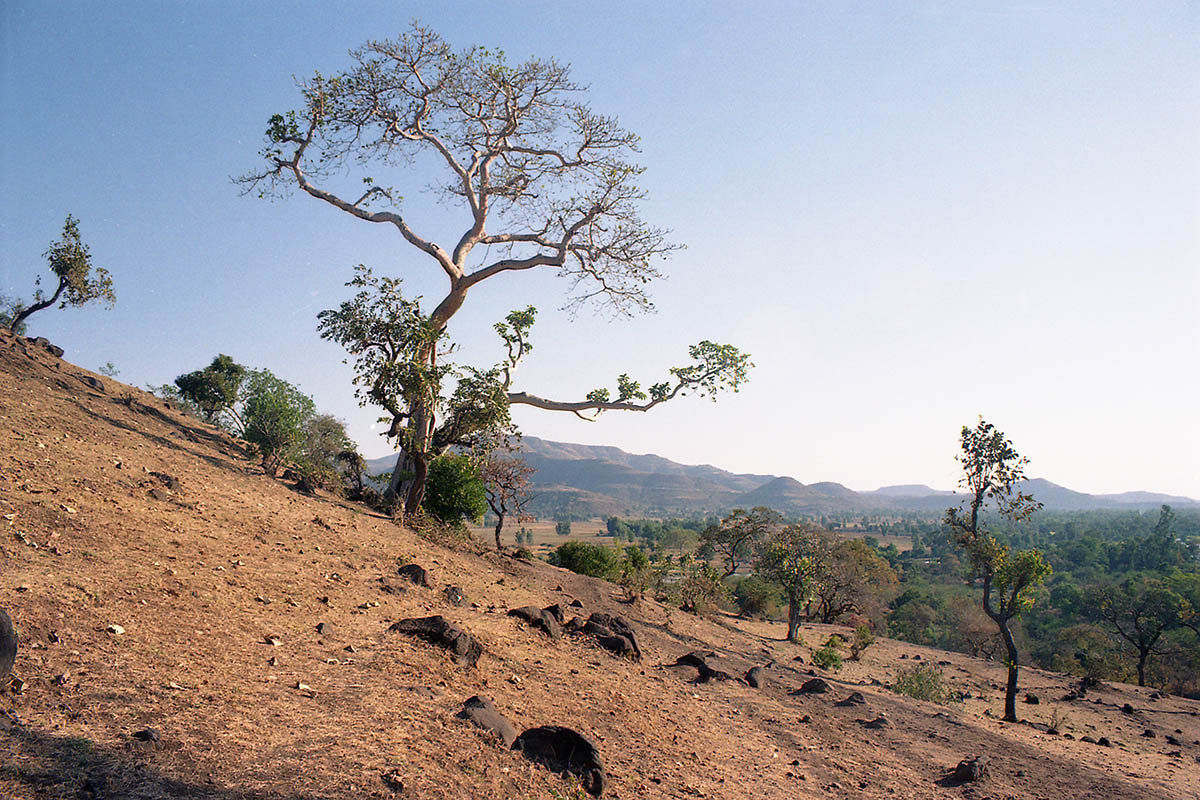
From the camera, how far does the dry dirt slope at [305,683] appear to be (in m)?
3.97

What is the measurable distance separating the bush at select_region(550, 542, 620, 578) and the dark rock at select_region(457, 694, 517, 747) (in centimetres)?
1442

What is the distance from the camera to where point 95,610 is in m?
5.26

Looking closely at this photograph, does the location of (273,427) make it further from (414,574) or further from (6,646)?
(6,646)

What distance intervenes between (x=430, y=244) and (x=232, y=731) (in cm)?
1496

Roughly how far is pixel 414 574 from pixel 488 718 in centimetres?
521

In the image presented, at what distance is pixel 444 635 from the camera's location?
709cm

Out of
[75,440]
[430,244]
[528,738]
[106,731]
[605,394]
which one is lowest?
[528,738]

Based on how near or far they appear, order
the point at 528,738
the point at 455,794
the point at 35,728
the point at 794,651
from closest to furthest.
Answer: the point at 35,728
the point at 455,794
the point at 528,738
the point at 794,651

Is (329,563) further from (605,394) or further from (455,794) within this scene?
(605,394)

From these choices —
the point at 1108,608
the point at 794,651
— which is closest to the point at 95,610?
the point at 794,651

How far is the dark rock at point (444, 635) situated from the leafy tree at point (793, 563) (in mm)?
18795

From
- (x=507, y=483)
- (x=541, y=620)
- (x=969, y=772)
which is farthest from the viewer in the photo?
(x=507, y=483)

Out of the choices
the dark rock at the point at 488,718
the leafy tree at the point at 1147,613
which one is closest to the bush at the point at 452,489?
the dark rock at the point at 488,718

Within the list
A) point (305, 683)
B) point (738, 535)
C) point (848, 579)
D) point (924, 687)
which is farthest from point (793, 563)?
point (305, 683)
